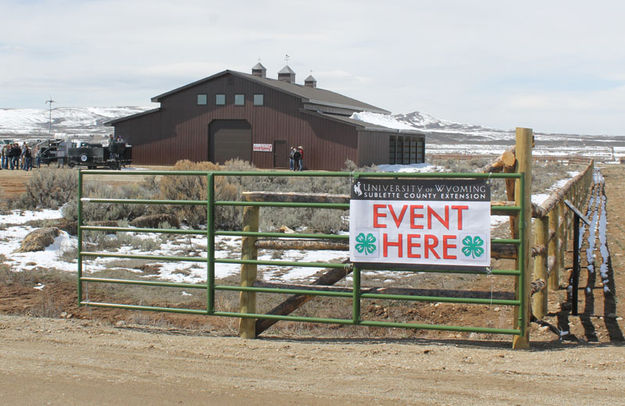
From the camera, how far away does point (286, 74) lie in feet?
195

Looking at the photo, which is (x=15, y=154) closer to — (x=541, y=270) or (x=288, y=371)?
(x=541, y=270)

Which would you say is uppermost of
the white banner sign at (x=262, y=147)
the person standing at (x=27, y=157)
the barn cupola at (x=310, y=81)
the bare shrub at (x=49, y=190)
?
the barn cupola at (x=310, y=81)

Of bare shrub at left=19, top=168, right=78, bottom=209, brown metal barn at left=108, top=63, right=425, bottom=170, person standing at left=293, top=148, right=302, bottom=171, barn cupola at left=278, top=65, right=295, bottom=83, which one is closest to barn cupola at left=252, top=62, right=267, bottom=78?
barn cupola at left=278, top=65, right=295, bottom=83

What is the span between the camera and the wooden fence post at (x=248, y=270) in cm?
763

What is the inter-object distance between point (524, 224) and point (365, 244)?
5.04ft

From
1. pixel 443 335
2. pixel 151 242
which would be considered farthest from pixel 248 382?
pixel 151 242

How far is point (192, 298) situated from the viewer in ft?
35.4

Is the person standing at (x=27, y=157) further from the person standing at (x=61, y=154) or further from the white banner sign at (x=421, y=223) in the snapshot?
the white banner sign at (x=421, y=223)

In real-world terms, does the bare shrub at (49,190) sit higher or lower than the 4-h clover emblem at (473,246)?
higher

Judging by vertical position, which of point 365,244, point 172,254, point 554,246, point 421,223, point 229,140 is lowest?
point 172,254

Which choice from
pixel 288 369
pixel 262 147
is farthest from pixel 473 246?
pixel 262 147

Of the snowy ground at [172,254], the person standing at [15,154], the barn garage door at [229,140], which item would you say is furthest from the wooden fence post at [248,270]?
the barn garage door at [229,140]

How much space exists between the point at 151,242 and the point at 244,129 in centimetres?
3196

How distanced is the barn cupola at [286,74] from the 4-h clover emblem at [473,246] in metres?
53.7
